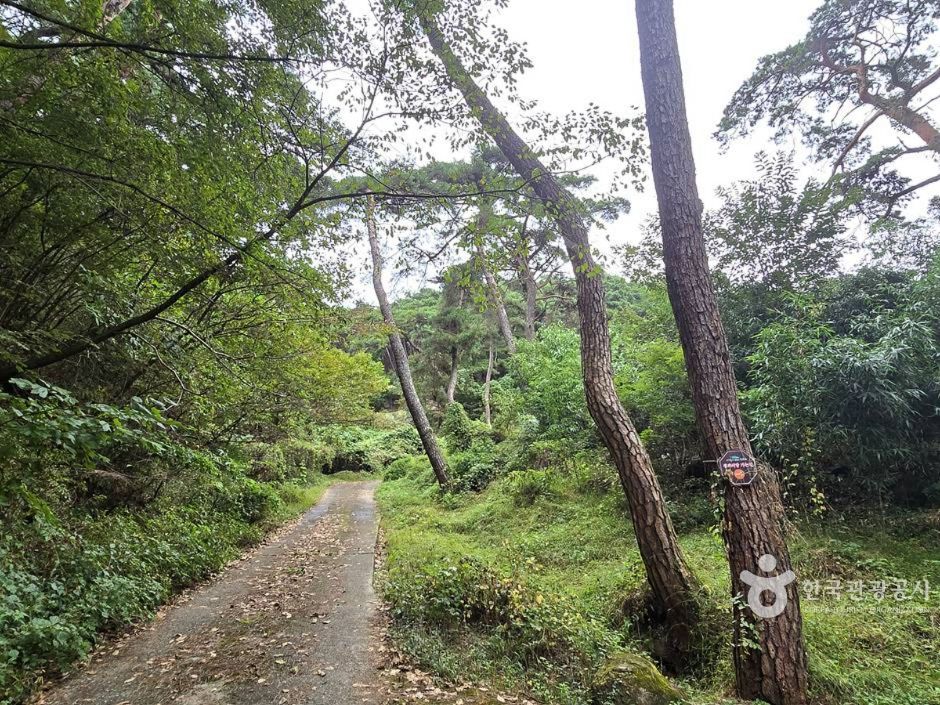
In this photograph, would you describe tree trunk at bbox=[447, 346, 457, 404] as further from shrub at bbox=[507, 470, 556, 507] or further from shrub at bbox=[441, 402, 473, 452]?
shrub at bbox=[507, 470, 556, 507]

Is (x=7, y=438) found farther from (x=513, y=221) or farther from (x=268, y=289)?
(x=513, y=221)

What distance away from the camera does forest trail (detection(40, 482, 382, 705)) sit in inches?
142

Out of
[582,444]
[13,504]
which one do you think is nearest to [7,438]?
[13,504]

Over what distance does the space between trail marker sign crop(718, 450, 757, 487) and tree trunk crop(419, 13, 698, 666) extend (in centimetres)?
87

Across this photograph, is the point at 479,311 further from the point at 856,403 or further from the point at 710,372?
the point at 856,403

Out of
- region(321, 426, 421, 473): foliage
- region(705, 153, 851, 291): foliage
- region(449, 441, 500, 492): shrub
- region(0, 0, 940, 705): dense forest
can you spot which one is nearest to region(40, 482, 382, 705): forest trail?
region(0, 0, 940, 705): dense forest

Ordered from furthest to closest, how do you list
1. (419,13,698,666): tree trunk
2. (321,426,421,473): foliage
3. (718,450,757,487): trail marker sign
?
1. (321,426,421,473): foliage
2. (419,13,698,666): tree trunk
3. (718,450,757,487): trail marker sign

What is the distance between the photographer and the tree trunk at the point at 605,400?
14.0ft

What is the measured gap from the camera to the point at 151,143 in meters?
3.44

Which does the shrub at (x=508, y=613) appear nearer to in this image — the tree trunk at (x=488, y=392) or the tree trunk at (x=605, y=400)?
the tree trunk at (x=605, y=400)

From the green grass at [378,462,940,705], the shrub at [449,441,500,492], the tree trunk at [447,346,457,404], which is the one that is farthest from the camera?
the tree trunk at [447,346,457,404]

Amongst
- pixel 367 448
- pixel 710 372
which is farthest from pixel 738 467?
pixel 367 448

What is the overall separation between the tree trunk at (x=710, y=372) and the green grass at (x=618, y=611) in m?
0.30

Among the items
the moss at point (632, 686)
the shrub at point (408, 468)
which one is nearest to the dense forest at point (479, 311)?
the moss at point (632, 686)
